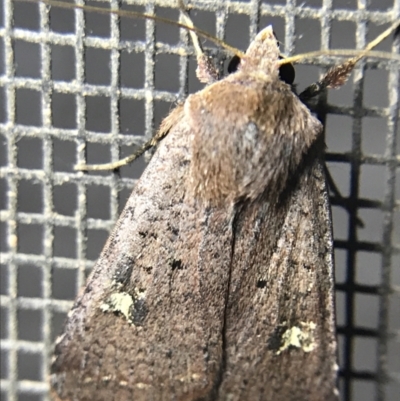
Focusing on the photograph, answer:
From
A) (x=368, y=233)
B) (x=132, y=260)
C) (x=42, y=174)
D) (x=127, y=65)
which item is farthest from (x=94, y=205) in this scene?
(x=132, y=260)

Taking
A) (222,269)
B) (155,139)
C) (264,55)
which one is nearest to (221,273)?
(222,269)

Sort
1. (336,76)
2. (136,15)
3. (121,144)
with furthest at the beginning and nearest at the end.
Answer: (121,144), (336,76), (136,15)

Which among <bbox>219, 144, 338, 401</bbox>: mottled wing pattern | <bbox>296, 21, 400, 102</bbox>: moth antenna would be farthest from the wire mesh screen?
<bbox>219, 144, 338, 401</bbox>: mottled wing pattern

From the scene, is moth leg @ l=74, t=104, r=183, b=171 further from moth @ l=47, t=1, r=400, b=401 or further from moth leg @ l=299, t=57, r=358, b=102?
moth leg @ l=299, t=57, r=358, b=102

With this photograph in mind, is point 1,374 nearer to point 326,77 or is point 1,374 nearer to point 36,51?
point 36,51

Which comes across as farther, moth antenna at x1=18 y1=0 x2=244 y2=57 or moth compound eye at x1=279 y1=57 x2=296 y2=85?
moth compound eye at x1=279 y1=57 x2=296 y2=85

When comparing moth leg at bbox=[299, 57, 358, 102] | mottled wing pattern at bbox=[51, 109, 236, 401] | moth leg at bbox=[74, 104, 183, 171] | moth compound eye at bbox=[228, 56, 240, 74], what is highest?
moth compound eye at bbox=[228, 56, 240, 74]

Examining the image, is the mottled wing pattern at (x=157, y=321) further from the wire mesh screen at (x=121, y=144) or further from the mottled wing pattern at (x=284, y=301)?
the wire mesh screen at (x=121, y=144)

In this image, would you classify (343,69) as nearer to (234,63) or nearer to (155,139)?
(234,63)
